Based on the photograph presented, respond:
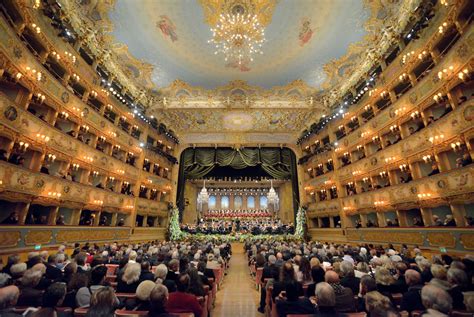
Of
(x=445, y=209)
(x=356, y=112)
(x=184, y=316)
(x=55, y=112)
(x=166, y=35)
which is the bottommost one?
(x=184, y=316)

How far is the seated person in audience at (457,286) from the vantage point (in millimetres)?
3238

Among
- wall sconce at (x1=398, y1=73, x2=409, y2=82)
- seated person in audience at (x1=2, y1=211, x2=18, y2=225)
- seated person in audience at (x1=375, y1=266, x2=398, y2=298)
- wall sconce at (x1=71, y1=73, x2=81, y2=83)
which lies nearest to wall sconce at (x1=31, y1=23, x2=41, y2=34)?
wall sconce at (x1=71, y1=73, x2=81, y2=83)

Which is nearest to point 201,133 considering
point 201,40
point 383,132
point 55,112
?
point 201,40

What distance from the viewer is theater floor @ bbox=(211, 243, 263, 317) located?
5.58 meters

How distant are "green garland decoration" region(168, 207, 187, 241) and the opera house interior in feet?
0.56

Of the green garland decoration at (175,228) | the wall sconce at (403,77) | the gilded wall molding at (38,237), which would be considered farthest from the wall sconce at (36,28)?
the wall sconce at (403,77)

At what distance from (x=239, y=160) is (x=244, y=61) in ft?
32.6

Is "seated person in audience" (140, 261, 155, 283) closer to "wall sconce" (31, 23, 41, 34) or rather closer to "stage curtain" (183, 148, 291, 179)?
"wall sconce" (31, 23, 41, 34)

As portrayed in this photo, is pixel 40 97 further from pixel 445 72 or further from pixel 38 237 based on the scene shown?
pixel 445 72

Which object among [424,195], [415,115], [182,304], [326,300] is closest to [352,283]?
[326,300]

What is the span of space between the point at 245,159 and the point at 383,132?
39.8 ft

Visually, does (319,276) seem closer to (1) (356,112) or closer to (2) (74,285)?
(2) (74,285)

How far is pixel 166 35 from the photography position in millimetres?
14102

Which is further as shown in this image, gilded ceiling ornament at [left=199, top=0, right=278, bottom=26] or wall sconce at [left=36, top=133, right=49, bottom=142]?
gilded ceiling ornament at [left=199, top=0, right=278, bottom=26]
